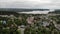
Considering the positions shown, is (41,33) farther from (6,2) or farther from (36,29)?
(6,2)

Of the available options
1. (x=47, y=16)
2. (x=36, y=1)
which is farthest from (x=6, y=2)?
(x=47, y=16)

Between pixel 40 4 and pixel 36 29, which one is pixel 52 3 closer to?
pixel 40 4

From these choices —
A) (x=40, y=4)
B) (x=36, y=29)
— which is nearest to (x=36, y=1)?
(x=40, y=4)

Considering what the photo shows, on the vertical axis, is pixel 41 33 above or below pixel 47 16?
below

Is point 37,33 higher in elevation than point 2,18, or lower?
lower

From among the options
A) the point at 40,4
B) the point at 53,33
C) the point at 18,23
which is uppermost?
the point at 40,4

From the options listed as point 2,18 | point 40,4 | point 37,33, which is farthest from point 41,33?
point 2,18

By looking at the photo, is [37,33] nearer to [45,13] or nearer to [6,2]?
[45,13]
